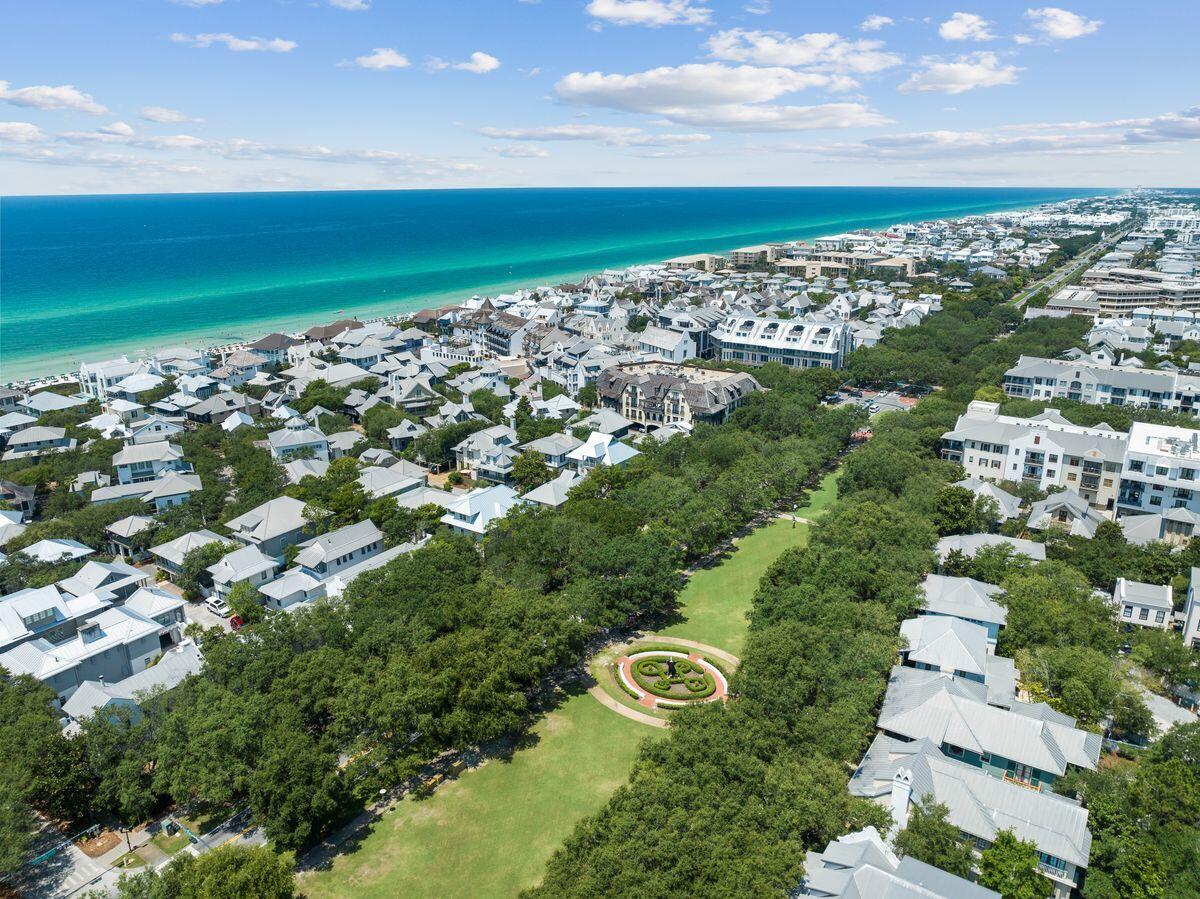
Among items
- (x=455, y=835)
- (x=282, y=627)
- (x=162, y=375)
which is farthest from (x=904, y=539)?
(x=162, y=375)

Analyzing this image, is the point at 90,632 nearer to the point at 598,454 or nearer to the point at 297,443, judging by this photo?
the point at 297,443

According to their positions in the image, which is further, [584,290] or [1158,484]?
[584,290]

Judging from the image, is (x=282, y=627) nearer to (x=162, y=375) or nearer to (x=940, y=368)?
(x=162, y=375)

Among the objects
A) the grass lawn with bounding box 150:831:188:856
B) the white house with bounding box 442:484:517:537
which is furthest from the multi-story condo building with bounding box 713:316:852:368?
the grass lawn with bounding box 150:831:188:856

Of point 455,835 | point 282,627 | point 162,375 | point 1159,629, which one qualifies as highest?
point 162,375

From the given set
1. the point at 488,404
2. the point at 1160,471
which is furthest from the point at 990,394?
the point at 488,404

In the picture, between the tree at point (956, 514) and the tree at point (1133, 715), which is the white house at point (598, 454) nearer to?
the tree at point (956, 514)

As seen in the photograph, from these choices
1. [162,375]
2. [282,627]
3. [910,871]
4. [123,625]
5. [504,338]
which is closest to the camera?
[910,871]

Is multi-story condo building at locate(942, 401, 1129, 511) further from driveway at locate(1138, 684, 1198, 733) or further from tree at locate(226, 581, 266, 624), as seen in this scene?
tree at locate(226, 581, 266, 624)
